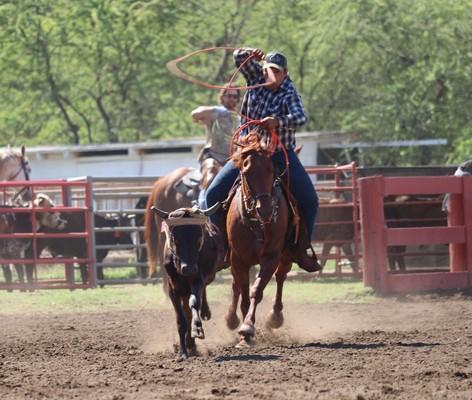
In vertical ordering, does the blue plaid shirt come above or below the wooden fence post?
above

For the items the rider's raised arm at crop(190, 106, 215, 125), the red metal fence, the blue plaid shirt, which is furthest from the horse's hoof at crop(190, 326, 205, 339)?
the red metal fence

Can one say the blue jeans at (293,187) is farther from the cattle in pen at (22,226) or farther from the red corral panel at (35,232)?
the cattle in pen at (22,226)

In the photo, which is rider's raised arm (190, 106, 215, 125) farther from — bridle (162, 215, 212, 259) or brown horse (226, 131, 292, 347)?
bridle (162, 215, 212, 259)

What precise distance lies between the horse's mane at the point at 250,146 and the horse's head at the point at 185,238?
27.9 inches

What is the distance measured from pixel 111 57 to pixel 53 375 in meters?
23.9

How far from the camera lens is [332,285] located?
51.1 feet

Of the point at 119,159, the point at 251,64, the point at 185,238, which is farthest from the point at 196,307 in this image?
the point at 119,159

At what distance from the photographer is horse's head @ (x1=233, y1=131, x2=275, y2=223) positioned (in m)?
8.48

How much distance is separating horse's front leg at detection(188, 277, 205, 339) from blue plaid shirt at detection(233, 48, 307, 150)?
1704 millimetres

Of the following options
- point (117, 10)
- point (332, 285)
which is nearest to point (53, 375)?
point (332, 285)

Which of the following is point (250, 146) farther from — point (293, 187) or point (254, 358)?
point (254, 358)

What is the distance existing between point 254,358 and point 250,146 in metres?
1.76

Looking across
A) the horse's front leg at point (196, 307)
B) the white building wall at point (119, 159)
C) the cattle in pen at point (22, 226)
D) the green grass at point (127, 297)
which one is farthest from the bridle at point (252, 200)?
the white building wall at point (119, 159)

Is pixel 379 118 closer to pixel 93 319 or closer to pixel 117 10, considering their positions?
pixel 117 10
